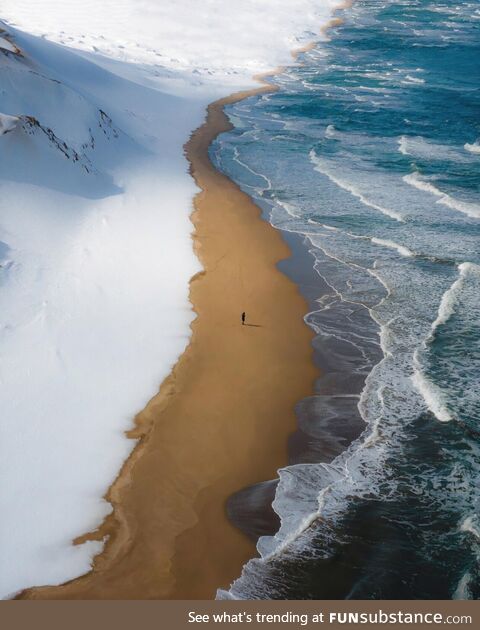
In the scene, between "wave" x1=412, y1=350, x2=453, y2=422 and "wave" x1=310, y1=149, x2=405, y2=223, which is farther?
"wave" x1=310, y1=149, x2=405, y2=223

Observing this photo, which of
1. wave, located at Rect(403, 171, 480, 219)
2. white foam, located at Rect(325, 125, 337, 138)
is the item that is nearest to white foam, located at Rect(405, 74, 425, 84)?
white foam, located at Rect(325, 125, 337, 138)

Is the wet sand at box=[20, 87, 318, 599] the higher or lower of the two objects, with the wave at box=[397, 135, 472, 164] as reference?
lower

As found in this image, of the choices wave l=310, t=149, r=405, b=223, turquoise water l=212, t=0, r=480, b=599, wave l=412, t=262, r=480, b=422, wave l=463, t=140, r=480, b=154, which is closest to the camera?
turquoise water l=212, t=0, r=480, b=599

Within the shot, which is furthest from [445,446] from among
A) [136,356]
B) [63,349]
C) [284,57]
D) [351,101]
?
[284,57]

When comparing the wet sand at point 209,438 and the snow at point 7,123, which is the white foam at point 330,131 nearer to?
the wet sand at point 209,438

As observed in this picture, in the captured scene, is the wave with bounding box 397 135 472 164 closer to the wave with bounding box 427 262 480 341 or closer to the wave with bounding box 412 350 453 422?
the wave with bounding box 427 262 480 341

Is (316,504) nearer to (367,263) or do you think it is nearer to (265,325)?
(265,325)

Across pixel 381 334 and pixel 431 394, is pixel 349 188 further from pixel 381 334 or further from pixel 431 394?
pixel 431 394
